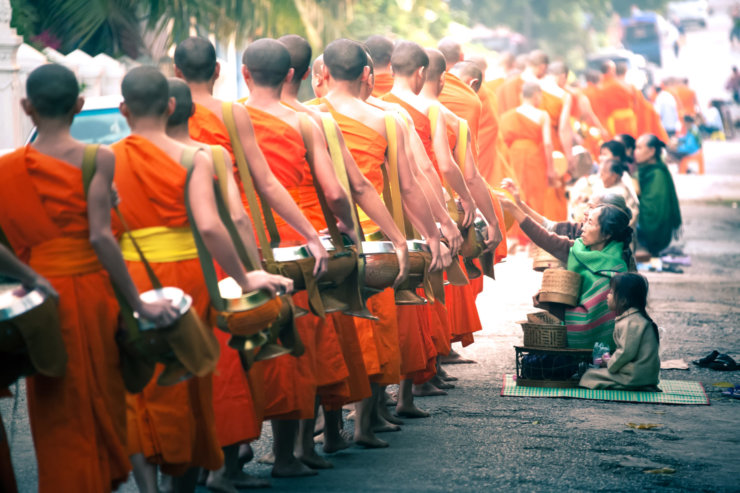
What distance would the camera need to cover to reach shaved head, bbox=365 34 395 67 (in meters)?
7.83

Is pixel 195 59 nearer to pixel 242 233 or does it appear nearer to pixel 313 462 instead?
pixel 242 233

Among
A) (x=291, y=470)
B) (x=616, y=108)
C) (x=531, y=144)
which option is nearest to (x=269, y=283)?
(x=291, y=470)

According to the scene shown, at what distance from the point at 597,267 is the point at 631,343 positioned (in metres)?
0.65

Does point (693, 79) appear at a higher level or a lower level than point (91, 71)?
lower

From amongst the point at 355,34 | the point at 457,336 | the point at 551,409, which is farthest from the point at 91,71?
the point at 355,34

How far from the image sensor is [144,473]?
4793 mm

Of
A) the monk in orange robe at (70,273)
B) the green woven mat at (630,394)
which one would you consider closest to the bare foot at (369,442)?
Result: the green woven mat at (630,394)

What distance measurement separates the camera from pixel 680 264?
13.8 meters

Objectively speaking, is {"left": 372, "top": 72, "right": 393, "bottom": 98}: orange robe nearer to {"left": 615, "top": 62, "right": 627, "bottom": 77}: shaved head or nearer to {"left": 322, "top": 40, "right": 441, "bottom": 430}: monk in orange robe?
{"left": 322, "top": 40, "right": 441, "bottom": 430}: monk in orange robe

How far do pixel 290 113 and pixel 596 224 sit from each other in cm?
285

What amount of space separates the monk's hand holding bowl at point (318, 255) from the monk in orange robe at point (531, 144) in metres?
8.48

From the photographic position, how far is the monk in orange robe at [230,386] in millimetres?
4996

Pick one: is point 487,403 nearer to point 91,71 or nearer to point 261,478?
→ point 261,478

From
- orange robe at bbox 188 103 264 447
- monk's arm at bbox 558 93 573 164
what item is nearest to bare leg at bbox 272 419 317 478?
orange robe at bbox 188 103 264 447
